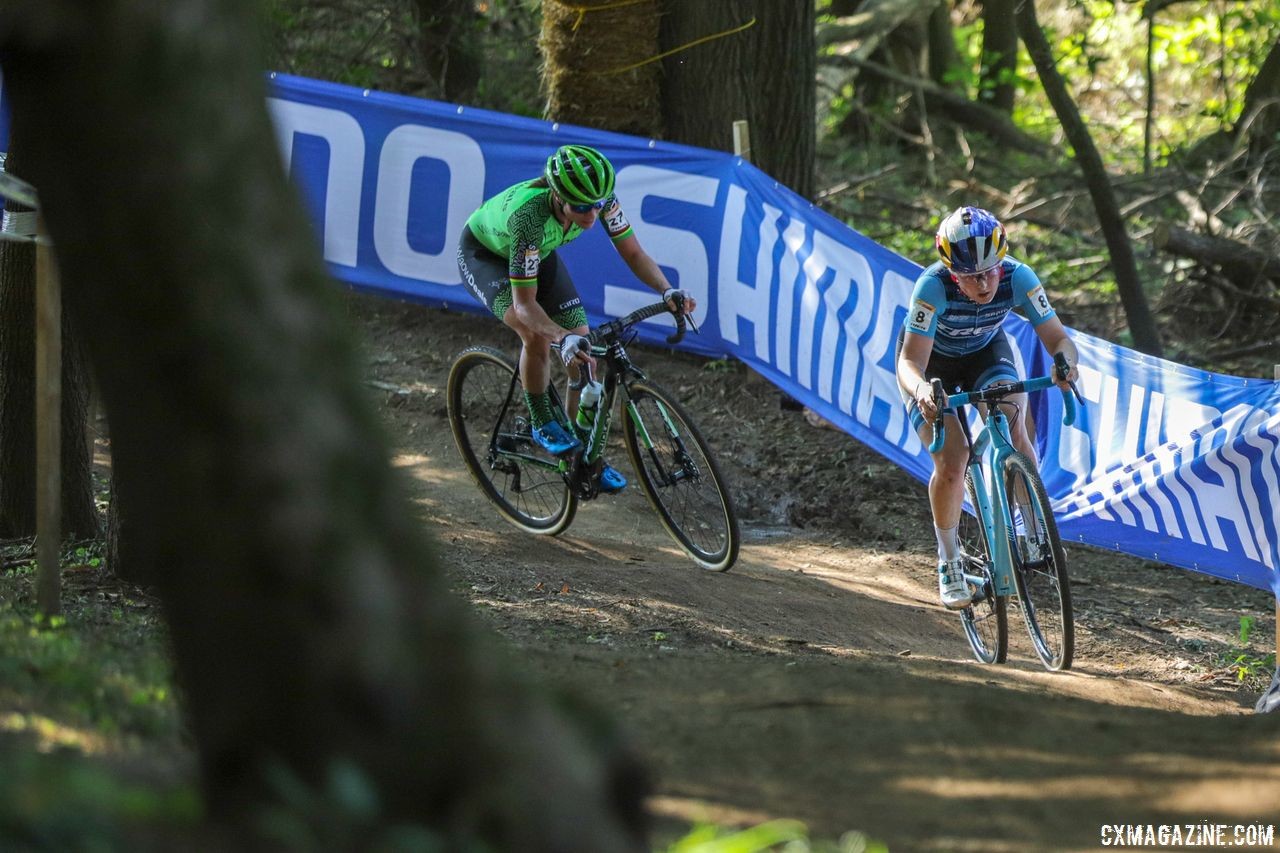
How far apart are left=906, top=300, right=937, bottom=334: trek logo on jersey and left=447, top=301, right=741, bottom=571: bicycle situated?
4.07 ft

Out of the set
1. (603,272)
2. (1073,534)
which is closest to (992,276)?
(1073,534)

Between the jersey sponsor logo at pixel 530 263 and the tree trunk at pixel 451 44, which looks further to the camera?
the tree trunk at pixel 451 44

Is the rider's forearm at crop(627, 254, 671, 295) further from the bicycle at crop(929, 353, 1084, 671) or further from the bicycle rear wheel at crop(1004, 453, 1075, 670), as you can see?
the bicycle rear wheel at crop(1004, 453, 1075, 670)

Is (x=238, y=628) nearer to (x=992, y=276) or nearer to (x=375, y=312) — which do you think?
(x=992, y=276)

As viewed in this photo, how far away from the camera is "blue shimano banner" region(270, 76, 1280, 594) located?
6.46 m

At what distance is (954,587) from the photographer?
6.34m

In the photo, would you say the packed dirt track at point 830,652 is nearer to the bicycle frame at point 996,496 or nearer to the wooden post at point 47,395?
the bicycle frame at point 996,496

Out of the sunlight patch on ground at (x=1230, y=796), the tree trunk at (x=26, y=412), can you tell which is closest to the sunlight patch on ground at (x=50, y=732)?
the sunlight patch on ground at (x=1230, y=796)

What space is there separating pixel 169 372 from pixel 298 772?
2.47 ft

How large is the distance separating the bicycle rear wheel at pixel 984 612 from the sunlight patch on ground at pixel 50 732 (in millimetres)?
4091

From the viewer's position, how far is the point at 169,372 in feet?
7.70

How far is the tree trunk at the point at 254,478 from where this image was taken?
228cm

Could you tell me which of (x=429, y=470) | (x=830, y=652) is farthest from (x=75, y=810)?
(x=429, y=470)

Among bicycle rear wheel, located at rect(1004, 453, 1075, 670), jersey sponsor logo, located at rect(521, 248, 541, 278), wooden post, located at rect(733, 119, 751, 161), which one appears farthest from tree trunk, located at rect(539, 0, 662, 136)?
bicycle rear wheel, located at rect(1004, 453, 1075, 670)
